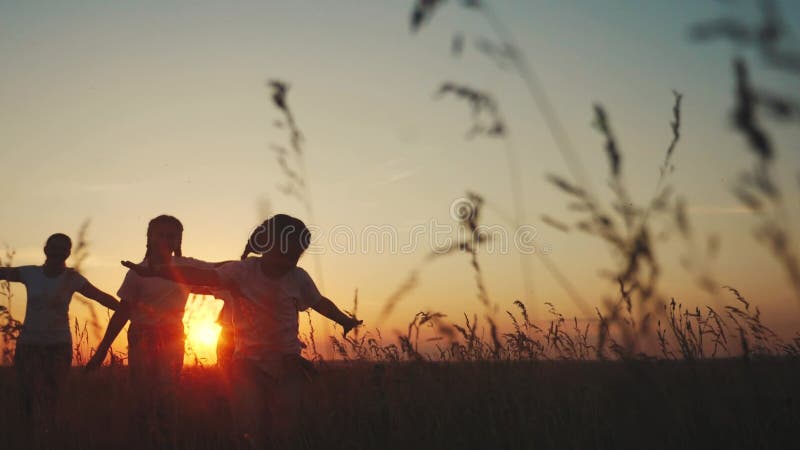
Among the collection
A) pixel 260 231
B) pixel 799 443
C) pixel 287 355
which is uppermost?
pixel 260 231

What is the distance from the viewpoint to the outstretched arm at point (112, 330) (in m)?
5.94

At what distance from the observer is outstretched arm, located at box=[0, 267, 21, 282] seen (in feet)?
21.5

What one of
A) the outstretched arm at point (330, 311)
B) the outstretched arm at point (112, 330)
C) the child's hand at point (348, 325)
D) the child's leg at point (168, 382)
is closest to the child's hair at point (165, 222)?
the outstretched arm at point (112, 330)

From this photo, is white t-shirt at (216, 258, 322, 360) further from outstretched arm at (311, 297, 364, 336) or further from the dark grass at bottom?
the dark grass at bottom

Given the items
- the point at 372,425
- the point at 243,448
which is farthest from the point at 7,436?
the point at 372,425

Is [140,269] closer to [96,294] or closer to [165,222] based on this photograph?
[165,222]

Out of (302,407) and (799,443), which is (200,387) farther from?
(799,443)

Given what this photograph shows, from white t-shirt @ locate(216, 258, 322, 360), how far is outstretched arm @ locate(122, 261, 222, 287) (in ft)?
0.20

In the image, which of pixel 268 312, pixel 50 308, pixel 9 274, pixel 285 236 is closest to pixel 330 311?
pixel 268 312

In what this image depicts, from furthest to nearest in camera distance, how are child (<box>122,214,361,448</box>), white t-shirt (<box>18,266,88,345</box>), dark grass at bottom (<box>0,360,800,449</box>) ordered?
white t-shirt (<box>18,266,88,345</box>) < child (<box>122,214,361,448</box>) < dark grass at bottom (<box>0,360,800,449</box>)

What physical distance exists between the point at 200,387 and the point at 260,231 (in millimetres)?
2092

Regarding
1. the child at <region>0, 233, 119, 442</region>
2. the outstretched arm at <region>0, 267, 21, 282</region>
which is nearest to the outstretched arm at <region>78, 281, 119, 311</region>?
the child at <region>0, 233, 119, 442</region>

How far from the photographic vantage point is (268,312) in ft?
15.3

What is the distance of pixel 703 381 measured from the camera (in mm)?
2850
